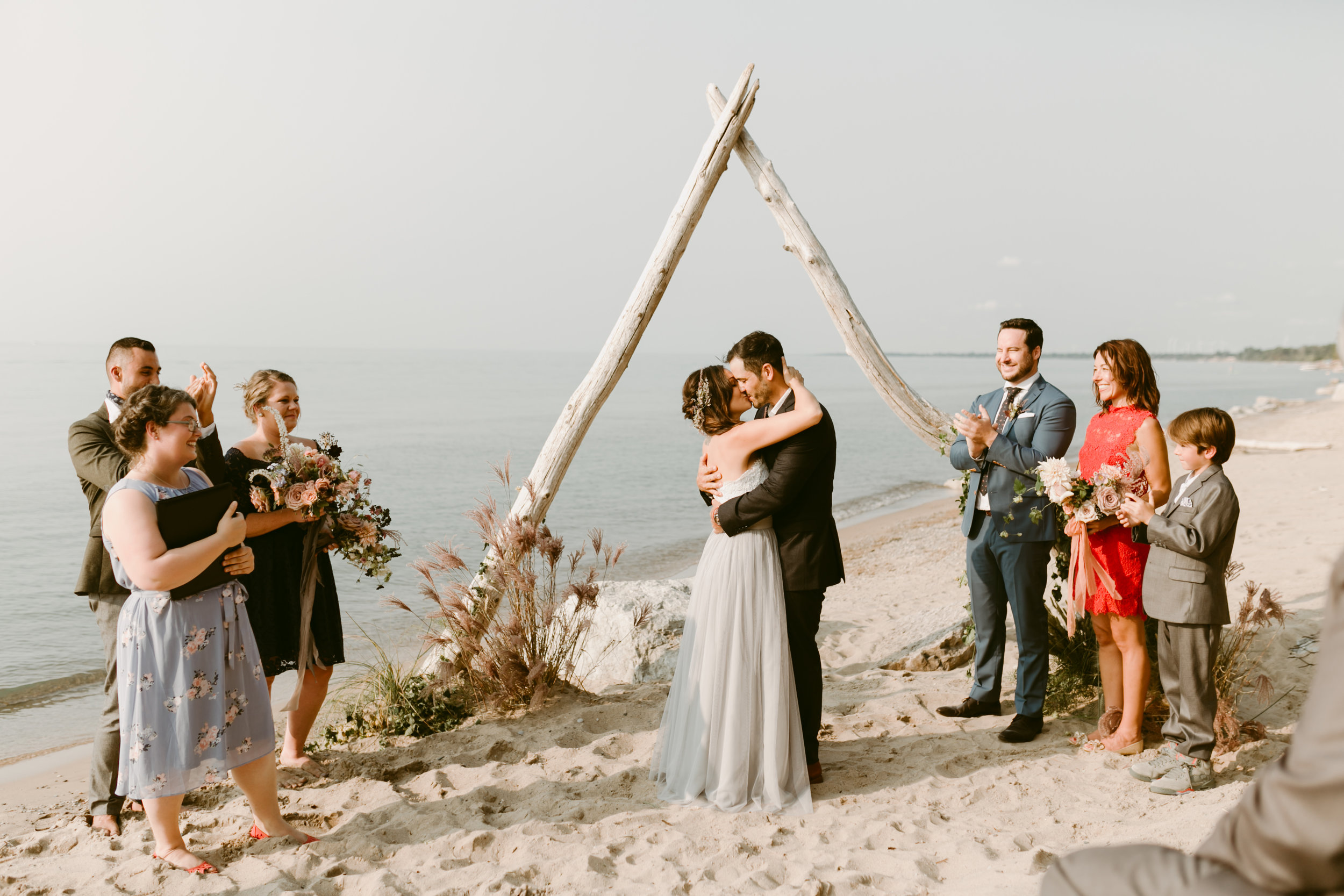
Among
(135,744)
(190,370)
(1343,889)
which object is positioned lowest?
A: (135,744)

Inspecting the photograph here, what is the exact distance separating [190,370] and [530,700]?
68749 mm

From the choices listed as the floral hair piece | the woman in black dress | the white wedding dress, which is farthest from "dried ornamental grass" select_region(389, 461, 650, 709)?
the floral hair piece

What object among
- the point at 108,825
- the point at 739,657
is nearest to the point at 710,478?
the point at 739,657

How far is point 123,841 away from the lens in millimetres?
3881

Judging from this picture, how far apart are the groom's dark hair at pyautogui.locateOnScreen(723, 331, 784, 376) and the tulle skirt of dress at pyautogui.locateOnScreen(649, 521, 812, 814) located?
79 cm

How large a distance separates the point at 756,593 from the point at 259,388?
2794 mm

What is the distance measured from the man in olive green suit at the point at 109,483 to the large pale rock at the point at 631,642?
2895mm

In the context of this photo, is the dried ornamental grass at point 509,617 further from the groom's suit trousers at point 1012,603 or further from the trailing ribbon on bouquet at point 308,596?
the groom's suit trousers at point 1012,603

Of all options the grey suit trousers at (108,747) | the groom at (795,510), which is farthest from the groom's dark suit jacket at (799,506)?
the grey suit trousers at (108,747)

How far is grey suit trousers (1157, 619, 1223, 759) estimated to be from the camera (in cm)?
398

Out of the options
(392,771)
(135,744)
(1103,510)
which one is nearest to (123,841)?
(135,744)

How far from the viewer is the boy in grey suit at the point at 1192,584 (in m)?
3.91

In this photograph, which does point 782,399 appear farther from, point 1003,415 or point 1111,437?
point 1111,437

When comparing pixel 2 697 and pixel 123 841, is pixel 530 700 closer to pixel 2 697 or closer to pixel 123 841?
pixel 123 841
